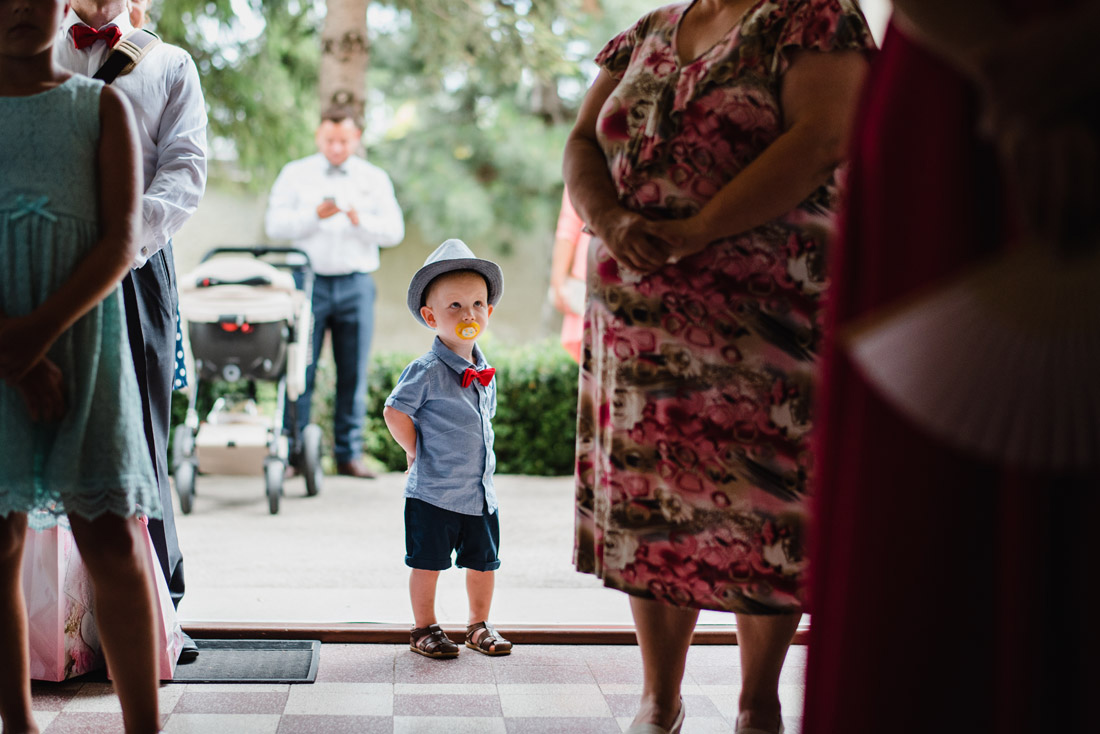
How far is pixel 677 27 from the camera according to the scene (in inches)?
68.6

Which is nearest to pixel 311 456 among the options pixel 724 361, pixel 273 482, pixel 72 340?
pixel 273 482

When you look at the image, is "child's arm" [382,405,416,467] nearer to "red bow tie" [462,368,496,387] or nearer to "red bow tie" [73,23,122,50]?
"red bow tie" [462,368,496,387]

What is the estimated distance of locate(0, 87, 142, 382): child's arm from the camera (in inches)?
58.1

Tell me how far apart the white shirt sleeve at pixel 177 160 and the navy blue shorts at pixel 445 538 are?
34.1 inches

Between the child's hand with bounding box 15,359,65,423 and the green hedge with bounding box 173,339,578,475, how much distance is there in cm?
422

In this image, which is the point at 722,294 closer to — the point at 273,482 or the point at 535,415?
the point at 273,482

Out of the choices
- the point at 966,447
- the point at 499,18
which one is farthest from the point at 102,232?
the point at 499,18

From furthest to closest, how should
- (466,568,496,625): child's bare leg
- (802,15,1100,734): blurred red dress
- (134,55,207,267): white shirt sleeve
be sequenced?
(466,568,496,625): child's bare leg, (134,55,207,267): white shirt sleeve, (802,15,1100,734): blurred red dress

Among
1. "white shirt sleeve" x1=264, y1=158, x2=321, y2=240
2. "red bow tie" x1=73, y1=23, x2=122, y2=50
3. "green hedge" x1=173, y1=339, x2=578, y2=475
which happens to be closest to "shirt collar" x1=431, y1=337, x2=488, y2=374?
"red bow tie" x1=73, y1=23, x2=122, y2=50

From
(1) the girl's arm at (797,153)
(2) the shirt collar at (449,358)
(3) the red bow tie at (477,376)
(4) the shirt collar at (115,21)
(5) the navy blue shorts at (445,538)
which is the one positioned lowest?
(5) the navy blue shorts at (445,538)

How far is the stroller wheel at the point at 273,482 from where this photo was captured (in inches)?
175

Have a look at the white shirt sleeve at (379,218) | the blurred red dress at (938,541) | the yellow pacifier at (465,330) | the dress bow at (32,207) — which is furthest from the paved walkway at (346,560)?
the blurred red dress at (938,541)

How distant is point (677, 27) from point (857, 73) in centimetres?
32

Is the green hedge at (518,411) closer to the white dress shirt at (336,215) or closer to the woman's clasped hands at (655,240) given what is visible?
the white dress shirt at (336,215)
